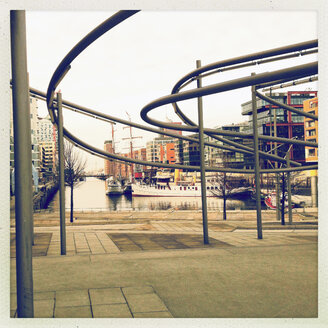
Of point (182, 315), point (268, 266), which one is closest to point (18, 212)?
point (182, 315)

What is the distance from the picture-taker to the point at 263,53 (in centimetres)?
780

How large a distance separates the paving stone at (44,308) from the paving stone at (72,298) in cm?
9

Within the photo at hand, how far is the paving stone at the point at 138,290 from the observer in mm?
5023

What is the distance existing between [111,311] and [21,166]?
1.92 meters

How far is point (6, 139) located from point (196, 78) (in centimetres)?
685

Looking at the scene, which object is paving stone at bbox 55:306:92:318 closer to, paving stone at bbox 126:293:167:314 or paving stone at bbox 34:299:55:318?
paving stone at bbox 34:299:55:318

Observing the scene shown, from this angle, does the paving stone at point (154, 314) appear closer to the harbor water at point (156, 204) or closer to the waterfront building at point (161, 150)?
the harbor water at point (156, 204)

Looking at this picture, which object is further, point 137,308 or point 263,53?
point 263,53

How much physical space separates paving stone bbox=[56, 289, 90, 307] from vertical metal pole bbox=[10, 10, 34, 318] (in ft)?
2.52

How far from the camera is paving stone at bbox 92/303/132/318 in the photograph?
4328 mm

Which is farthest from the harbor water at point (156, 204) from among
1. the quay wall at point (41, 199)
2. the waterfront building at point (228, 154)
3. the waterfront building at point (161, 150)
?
the waterfront building at point (161, 150)

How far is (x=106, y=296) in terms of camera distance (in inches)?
193

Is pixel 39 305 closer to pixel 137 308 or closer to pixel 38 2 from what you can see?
pixel 137 308

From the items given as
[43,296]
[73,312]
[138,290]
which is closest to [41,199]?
[43,296]
